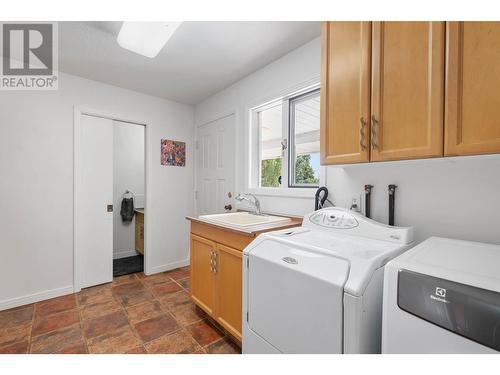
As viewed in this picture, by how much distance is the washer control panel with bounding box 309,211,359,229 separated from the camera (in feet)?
4.51

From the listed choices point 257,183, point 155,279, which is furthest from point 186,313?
point 257,183

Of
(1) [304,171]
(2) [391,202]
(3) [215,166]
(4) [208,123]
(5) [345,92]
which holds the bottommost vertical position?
(2) [391,202]

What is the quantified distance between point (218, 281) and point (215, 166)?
161 centimetres

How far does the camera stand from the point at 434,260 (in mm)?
Answer: 833

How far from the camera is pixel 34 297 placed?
7.61 ft

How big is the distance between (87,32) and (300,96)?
176 cm

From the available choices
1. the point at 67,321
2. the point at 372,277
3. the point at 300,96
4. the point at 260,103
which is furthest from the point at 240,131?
the point at 67,321

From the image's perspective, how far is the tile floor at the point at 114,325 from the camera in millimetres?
1698

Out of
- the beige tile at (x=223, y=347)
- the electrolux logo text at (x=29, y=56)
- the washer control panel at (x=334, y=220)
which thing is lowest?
the beige tile at (x=223, y=347)

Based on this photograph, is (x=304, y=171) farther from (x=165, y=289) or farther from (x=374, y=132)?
(x=165, y=289)

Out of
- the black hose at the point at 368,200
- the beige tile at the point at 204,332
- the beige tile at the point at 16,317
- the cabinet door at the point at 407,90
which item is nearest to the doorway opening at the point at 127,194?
the beige tile at the point at 16,317

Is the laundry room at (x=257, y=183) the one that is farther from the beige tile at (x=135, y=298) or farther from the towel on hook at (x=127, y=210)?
the towel on hook at (x=127, y=210)

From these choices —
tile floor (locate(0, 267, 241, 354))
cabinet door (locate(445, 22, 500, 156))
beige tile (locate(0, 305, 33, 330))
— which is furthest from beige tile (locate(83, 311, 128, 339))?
cabinet door (locate(445, 22, 500, 156))

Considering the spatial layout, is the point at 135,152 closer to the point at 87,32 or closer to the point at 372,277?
the point at 87,32
